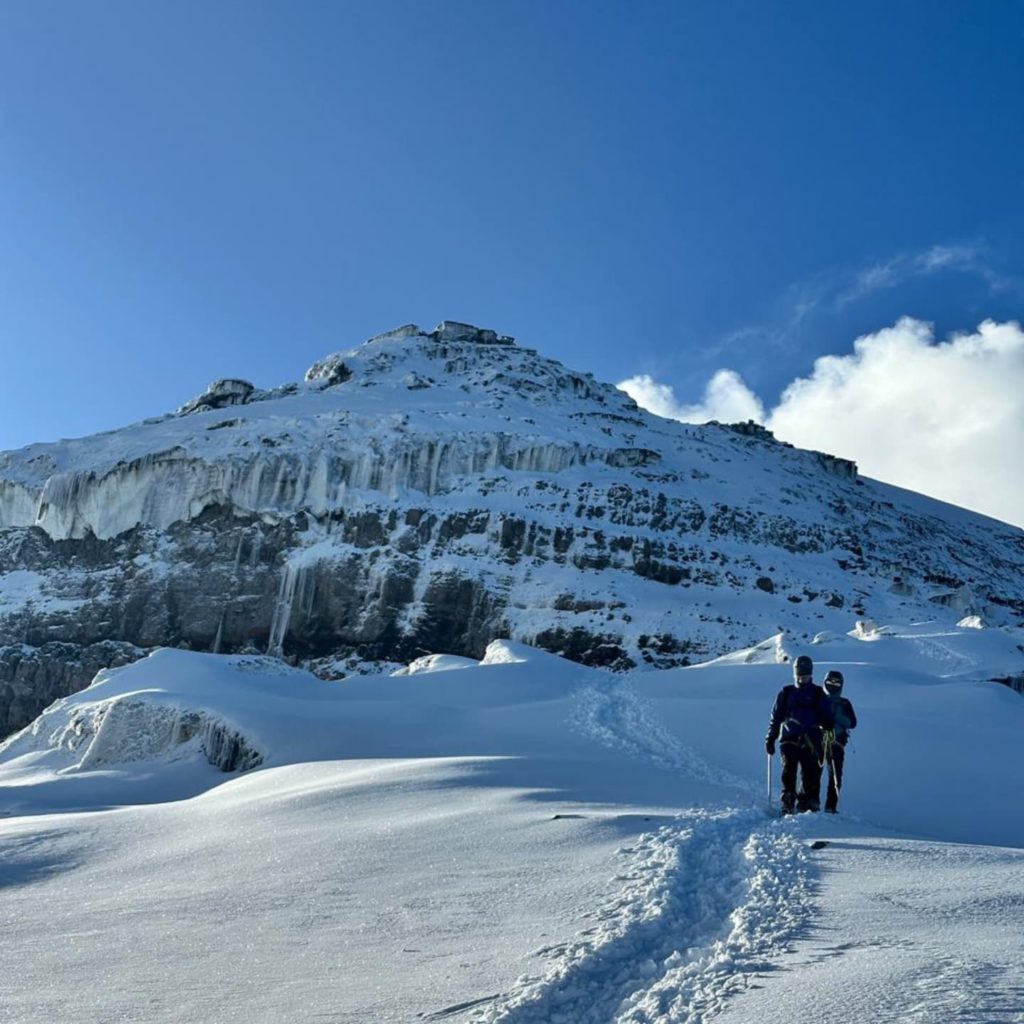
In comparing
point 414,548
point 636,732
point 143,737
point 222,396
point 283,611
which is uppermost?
point 222,396

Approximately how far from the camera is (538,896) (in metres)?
5.12

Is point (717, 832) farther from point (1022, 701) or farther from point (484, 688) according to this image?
point (484, 688)

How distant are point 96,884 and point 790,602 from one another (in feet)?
171

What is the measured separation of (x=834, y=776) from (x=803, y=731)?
38.7 inches

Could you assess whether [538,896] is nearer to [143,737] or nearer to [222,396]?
[143,737]

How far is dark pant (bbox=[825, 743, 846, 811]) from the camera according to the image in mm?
10078

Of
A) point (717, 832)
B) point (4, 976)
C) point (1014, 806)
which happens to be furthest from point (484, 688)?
point (4, 976)

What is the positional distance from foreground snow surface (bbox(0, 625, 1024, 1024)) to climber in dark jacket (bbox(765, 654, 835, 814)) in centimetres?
80

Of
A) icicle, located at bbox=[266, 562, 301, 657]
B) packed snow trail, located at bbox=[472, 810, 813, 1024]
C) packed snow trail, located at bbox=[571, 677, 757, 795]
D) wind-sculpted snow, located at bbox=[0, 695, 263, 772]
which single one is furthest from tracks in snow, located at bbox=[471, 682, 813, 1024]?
icicle, located at bbox=[266, 562, 301, 657]

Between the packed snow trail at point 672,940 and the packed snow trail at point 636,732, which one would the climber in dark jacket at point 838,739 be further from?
the packed snow trail at point 672,940

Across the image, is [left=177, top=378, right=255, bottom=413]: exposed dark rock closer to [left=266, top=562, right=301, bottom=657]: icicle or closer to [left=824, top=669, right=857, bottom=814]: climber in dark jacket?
[left=266, top=562, right=301, bottom=657]: icicle

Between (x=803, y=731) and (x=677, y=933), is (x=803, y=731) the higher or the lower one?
the higher one

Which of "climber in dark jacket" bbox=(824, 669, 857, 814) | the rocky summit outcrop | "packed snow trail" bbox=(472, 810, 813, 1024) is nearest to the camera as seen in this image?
"packed snow trail" bbox=(472, 810, 813, 1024)

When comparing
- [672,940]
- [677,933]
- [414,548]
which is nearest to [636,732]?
[677,933]
